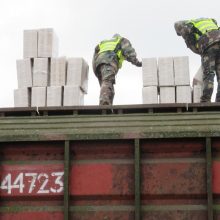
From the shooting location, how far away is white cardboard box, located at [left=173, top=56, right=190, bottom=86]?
27.6 ft

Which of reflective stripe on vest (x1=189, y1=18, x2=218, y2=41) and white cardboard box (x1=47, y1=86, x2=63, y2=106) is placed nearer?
reflective stripe on vest (x1=189, y1=18, x2=218, y2=41)

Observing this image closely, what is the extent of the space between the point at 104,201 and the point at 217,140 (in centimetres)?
123

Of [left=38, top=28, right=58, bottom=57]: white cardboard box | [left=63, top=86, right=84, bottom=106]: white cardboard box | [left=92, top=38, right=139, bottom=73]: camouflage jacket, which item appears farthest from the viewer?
[left=38, top=28, right=58, bottom=57]: white cardboard box

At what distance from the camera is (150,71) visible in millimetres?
8453

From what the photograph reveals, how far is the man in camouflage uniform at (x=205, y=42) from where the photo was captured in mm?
→ 7094

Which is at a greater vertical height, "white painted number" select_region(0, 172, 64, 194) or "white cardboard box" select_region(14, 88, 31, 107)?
"white cardboard box" select_region(14, 88, 31, 107)

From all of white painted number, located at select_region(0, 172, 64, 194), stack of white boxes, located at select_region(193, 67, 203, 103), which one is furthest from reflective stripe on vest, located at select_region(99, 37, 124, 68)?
white painted number, located at select_region(0, 172, 64, 194)

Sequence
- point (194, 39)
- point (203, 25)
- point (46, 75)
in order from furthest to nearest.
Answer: point (46, 75) < point (194, 39) < point (203, 25)

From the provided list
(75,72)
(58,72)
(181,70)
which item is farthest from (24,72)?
(181,70)

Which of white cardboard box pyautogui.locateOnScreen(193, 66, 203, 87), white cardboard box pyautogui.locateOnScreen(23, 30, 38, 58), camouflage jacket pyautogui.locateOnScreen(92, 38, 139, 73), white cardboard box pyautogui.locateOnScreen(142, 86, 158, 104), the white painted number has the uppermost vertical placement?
white cardboard box pyautogui.locateOnScreen(23, 30, 38, 58)

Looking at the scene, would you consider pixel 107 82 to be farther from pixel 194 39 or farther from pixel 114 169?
pixel 114 169

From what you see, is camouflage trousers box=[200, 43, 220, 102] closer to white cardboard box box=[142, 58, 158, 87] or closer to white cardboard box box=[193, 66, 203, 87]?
white cardboard box box=[193, 66, 203, 87]

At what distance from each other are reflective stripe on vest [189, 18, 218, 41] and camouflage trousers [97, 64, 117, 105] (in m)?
1.64

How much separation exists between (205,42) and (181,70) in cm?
124
